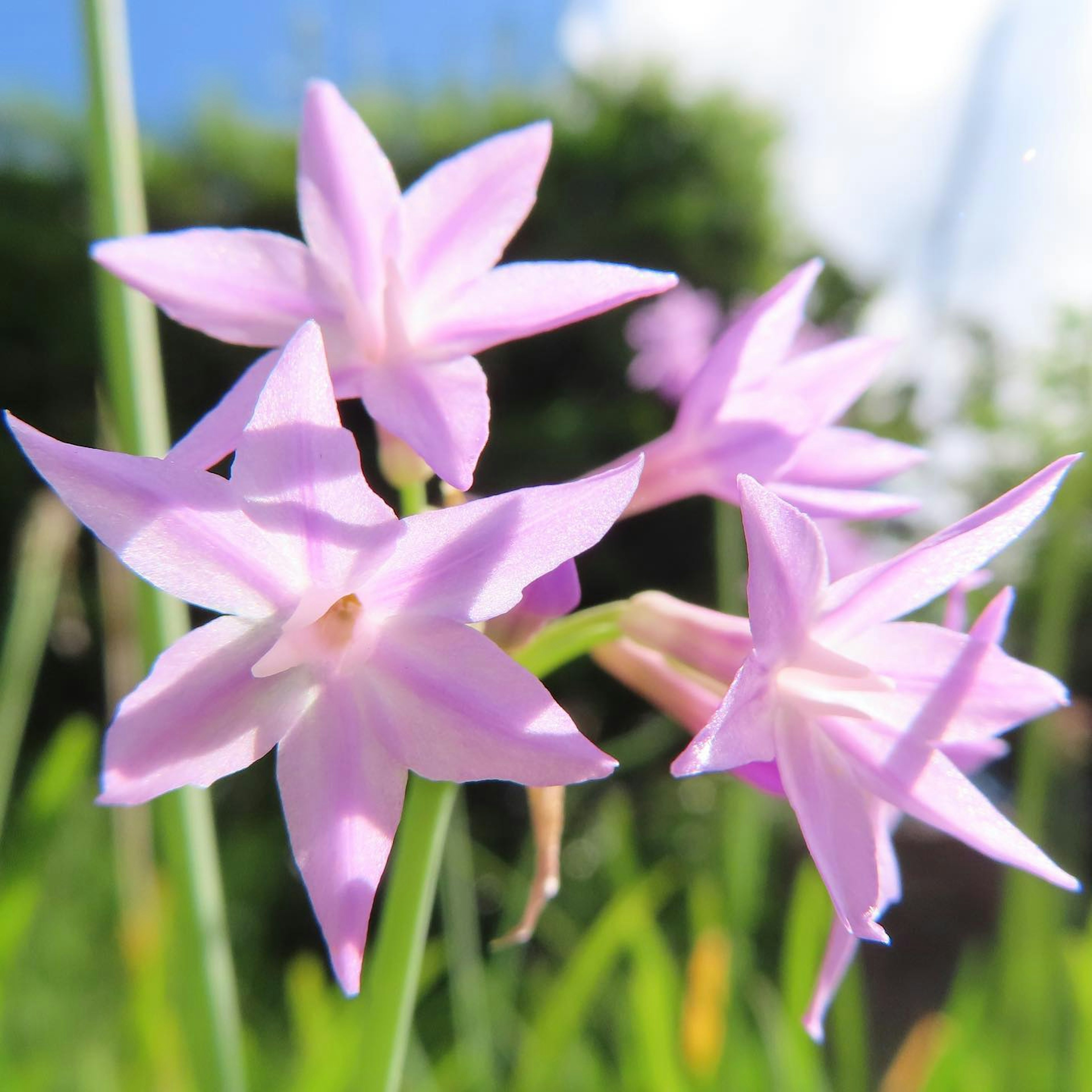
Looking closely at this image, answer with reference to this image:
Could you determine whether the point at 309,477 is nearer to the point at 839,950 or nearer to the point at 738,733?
the point at 738,733

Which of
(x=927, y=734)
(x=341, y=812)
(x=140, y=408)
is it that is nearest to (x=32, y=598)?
(x=140, y=408)

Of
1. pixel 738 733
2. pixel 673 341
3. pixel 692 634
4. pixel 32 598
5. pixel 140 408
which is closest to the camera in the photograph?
pixel 738 733

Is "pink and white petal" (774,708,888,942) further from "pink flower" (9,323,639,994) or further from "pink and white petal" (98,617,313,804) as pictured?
"pink and white petal" (98,617,313,804)

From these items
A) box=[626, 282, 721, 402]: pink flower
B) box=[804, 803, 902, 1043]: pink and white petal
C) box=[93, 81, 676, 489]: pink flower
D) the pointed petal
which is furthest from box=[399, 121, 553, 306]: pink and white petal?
box=[626, 282, 721, 402]: pink flower

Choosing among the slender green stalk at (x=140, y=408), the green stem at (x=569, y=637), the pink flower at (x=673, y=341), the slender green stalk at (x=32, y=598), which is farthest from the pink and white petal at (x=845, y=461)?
the pink flower at (x=673, y=341)

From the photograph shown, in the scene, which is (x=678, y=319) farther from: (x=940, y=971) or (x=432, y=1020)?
(x=940, y=971)

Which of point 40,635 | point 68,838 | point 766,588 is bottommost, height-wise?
point 68,838

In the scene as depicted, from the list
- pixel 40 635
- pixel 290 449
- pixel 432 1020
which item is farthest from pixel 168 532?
pixel 432 1020

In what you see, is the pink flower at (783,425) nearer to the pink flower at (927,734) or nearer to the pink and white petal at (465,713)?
the pink flower at (927,734)
